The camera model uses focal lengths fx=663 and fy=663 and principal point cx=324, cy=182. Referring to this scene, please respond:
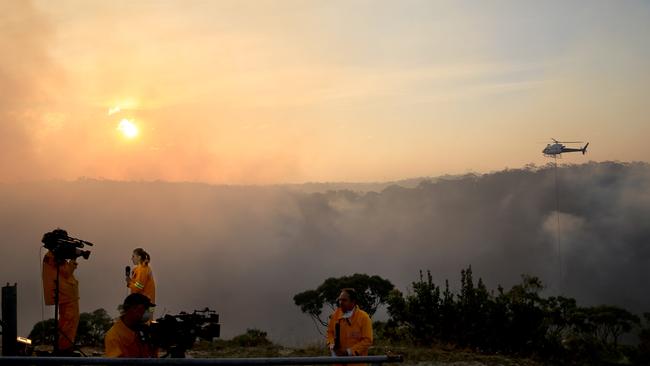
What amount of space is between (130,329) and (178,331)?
551mm

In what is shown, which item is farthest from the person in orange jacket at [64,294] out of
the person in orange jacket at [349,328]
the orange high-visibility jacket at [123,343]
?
the orange high-visibility jacket at [123,343]

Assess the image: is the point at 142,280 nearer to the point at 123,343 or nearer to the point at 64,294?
the point at 64,294

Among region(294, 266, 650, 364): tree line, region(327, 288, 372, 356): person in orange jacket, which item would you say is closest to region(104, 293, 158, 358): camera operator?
region(327, 288, 372, 356): person in orange jacket

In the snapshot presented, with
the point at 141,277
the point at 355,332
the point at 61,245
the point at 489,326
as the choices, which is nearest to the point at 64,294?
the point at 61,245

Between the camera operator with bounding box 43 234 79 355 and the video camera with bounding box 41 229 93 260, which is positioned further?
the camera operator with bounding box 43 234 79 355

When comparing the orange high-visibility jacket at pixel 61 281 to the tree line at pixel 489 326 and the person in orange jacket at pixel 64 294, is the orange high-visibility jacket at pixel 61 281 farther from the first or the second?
the tree line at pixel 489 326

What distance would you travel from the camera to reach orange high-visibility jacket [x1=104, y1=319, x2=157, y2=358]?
6332mm

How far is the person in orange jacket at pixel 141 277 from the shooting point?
39.9 ft

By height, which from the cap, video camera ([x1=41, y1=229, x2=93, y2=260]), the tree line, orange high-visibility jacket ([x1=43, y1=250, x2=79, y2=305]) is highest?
video camera ([x1=41, y1=229, x2=93, y2=260])

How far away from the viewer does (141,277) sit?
1225 cm

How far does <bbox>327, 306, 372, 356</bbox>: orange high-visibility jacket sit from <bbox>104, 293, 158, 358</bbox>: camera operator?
3.12 meters

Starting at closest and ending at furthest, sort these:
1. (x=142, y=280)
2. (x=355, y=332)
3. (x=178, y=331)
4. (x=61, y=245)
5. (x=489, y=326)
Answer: (x=178, y=331)
(x=355, y=332)
(x=61, y=245)
(x=142, y=280)
(x=489, y=326)

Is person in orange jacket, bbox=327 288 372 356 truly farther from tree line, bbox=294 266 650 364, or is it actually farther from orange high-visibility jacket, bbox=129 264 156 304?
tree line, bbox=294 266 650 364

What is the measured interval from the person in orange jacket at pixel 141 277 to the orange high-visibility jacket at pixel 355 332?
15.4 feet
